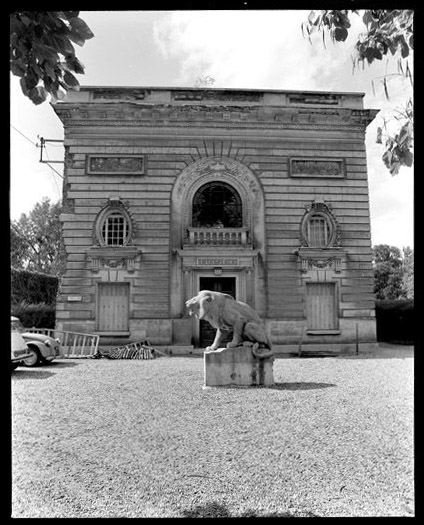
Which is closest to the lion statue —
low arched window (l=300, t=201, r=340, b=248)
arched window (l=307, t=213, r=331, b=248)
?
low arched window (l=300, t=201, r=340, b=248)

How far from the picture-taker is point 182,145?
57.4 feet

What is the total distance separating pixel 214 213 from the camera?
58.4 ft

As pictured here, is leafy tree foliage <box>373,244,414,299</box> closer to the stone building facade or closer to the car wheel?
the stone building facade

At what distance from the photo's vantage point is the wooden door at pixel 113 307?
16.5 m

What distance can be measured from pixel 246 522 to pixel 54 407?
6.26 meters

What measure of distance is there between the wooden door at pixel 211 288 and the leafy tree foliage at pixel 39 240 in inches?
211

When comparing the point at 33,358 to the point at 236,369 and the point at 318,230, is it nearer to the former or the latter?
the point at 236,369

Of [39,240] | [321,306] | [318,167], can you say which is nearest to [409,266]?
[321,306]

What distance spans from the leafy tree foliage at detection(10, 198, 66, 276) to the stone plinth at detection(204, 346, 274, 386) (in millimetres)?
9978

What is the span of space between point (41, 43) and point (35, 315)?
1813 cm

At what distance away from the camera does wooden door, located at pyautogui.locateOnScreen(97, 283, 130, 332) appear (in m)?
16.5

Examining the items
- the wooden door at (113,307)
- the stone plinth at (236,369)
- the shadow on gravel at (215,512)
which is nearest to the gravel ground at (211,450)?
the shadow on gravel at (215,512)
